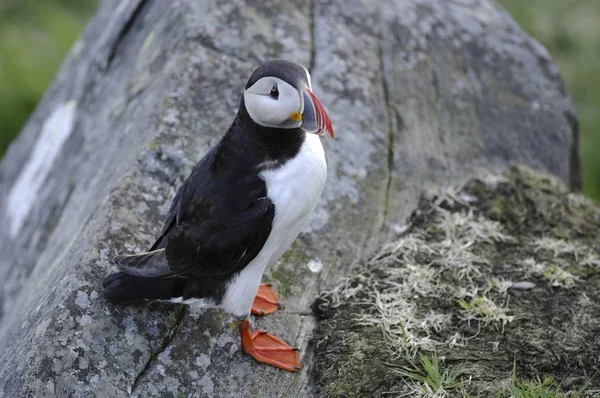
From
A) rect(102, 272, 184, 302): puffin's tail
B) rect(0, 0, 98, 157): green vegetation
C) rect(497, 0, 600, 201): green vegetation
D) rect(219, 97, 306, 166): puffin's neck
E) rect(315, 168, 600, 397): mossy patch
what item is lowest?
rect(0, 0, 98, 157): green vegetation

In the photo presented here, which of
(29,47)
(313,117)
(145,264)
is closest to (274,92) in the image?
(313,117)

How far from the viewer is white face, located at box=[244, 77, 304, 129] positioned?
318 centimetres

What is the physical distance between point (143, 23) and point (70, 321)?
9.53ft

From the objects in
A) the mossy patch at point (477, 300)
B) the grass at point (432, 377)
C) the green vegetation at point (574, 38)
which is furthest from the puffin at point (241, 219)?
the green vegetation at point (574, 38)

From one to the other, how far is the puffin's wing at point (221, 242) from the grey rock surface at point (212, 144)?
0.36 metres

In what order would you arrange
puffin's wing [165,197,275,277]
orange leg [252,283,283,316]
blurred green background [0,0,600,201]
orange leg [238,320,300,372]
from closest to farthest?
puffin's wing [165,197,275,277] < orange leg [238,320,300,372] < orange leg [252,283,283,316] < blurred green background [0,0,600,201]

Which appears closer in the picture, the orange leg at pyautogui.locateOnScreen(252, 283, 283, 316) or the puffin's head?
the puffin's head

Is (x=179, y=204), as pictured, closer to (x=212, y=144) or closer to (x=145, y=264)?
(x=145, y=264)

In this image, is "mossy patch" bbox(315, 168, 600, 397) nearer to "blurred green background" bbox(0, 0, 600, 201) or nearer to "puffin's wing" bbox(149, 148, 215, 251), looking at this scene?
"puffin's wing" bbox(149, 148, 215, 251)

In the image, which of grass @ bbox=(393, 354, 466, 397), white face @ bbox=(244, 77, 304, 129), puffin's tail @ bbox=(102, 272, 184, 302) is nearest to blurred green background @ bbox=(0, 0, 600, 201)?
grass @ bbox=(393, 354, 466, 397)

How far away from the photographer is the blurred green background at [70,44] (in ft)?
27.1

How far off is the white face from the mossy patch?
1.06 m

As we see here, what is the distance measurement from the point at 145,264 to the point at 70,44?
22.1 feet

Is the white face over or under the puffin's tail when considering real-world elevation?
over
